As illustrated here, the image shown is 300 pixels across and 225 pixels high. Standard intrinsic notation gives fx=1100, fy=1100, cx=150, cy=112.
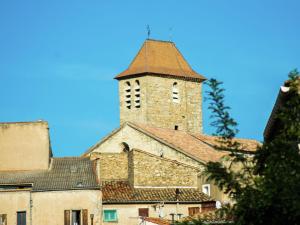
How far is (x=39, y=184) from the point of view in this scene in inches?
2101

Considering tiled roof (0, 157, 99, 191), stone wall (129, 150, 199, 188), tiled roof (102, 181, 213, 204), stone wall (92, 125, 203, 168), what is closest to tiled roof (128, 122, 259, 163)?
stone wall (92, 125, 203, 168)

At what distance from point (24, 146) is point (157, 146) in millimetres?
15226

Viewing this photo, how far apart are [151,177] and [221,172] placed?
139 ft

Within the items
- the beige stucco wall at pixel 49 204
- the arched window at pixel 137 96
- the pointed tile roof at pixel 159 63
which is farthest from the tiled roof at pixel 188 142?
the beige stucco wall at pixel 49 204

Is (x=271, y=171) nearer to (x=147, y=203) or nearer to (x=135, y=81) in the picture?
(x=147, y=203)

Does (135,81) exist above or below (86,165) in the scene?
above

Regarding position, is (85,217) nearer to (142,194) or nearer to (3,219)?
(3,219)

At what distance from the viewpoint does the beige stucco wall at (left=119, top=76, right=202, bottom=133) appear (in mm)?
82250

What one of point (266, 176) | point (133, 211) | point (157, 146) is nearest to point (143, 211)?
point (133, 211)

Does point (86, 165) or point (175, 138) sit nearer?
point (86, 165)

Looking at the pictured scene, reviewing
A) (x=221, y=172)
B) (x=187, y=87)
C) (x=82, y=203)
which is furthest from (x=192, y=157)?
(x=221, y=172)

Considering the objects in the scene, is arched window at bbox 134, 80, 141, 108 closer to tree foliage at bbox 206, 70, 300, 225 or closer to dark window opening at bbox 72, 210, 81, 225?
dark window opening at bbox 72, 210, 81, 225

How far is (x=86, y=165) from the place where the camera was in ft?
187

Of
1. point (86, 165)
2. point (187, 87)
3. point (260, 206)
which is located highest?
point (187, 87)
